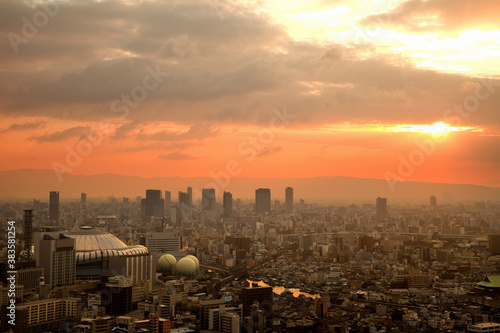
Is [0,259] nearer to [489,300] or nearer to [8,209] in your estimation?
[8,209]

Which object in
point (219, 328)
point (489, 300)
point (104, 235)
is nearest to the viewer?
point (219, 328)

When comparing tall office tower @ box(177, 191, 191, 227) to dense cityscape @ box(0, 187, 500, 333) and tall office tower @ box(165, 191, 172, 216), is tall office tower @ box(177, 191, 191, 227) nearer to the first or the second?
dense cityscape @ box(0, 187, 500, 333)

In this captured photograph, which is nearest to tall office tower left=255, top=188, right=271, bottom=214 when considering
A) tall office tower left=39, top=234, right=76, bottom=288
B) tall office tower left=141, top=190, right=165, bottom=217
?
tall office tower left=141, top=190, right=165, bottom=217

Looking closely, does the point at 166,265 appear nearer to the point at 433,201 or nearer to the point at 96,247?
the point at 96,247

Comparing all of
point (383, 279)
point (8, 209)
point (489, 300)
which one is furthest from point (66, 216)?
point (489, 300)

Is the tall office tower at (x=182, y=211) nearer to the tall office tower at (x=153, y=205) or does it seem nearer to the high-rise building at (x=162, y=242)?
the tall office tower at (x=153, y=205)

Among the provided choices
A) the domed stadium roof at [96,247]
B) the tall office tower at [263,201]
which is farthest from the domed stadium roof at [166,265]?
the tall office tower at [263,201]
